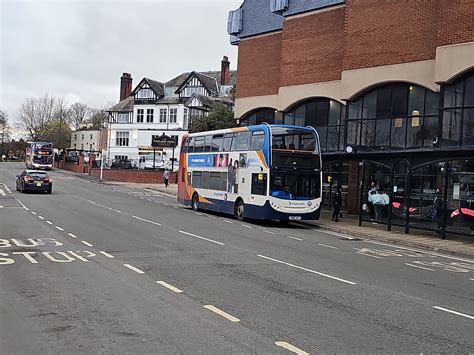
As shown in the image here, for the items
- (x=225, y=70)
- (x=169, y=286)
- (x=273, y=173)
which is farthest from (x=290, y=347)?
(x=225, y=70)

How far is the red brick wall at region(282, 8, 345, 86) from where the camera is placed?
104 ft

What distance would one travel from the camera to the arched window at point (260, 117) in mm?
37422

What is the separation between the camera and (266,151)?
886 inches

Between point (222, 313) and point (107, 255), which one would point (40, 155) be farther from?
point (222, 313)

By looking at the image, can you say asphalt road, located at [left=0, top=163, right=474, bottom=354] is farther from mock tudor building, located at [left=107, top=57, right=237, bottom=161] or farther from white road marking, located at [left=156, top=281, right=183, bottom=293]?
mock tudor building, located at [left=107, top=57, right=237, bottom=161]

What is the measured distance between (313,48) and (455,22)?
10974 millimetres

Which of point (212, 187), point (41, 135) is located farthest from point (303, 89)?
point (41, 135)

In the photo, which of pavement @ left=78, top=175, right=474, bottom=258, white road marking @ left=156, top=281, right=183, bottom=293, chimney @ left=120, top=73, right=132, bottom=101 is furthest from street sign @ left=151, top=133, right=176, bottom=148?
white road marking @ left=156, top=281, right=183, bottom=293

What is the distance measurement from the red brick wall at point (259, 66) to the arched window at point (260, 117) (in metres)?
1.21

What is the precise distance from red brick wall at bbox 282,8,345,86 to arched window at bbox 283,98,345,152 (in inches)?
58.2

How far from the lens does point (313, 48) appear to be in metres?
32.9

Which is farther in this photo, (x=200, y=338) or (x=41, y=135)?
(x=41, y=135)

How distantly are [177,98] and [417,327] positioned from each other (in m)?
73.8

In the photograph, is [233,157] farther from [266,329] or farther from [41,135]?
[41,135]
